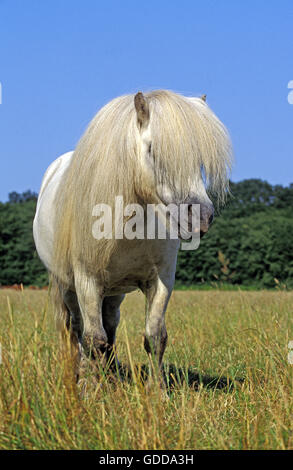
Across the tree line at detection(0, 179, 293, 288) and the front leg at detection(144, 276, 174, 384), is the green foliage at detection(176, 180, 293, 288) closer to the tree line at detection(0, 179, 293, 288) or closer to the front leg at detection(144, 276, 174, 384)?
the tree line at detection(0, 179, 293, 288)

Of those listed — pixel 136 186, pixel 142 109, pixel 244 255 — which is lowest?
pixel 136 186

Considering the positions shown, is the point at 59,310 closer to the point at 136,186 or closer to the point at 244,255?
the point at 136,186

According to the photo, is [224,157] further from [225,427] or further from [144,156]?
[225,427]

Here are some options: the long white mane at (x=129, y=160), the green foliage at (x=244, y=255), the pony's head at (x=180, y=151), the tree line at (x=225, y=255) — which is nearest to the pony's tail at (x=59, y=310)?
the long white mane at (x=129, y=160)

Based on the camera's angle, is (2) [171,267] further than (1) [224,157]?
Yes

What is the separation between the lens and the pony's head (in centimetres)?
276

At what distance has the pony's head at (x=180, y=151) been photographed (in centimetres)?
276

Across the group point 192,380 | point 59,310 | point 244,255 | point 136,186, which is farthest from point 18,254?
point 136,186

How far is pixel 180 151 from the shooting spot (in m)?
2.76

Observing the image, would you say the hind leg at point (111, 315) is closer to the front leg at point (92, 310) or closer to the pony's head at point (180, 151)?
the front leg at point (92, 310)

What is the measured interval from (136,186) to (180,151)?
15.2 inches
